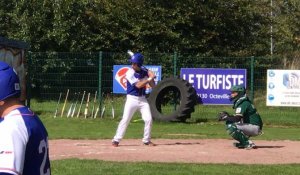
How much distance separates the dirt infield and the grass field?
0.85 metres

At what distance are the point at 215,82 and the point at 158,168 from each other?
1226cm

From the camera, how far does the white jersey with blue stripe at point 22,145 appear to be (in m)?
3.30

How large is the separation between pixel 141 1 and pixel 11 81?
1144 inches

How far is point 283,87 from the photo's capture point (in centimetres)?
2145

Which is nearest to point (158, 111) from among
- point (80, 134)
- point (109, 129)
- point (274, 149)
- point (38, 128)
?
point (109, 129)

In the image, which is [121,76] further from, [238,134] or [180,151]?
[180,151]

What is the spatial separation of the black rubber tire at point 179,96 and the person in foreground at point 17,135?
1711 cm

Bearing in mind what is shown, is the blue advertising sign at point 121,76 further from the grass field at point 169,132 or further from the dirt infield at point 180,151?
the dirt infield at point 180,151

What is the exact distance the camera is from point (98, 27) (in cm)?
3203

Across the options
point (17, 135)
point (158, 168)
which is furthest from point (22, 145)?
point (158, 168)

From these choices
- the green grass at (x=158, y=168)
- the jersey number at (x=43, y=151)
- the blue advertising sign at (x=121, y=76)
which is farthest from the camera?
the blue advertising sign at (x=121, y=76)

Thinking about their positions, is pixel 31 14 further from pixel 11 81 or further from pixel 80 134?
pixel 11 81

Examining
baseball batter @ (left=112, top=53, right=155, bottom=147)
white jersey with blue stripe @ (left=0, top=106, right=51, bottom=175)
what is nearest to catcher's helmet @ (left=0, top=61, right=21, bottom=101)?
white jersey with blue stripe @ (left=0, top=106, right=51, bottom=175)

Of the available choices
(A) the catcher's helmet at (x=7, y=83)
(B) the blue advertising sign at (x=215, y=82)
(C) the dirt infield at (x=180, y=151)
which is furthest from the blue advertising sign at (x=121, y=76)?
(A) the catcher's helmet at (x=7, y=83)
